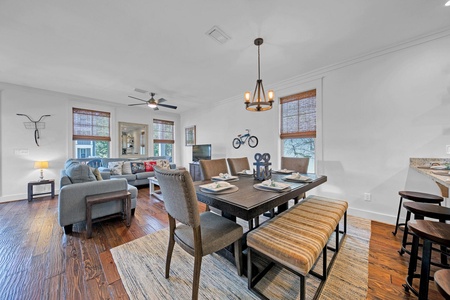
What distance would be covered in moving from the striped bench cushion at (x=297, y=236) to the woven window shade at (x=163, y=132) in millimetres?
5690

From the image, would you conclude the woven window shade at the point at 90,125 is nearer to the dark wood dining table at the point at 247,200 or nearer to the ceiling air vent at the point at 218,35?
the ceiling air vent at the point at 218,35

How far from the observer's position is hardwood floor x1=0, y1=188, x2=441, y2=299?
54.5 inches

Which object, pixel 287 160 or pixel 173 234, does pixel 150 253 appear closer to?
pixel 173 234

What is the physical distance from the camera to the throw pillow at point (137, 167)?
4.91m

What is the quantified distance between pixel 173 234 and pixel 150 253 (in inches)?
26.4

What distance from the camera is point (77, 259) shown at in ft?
5.82

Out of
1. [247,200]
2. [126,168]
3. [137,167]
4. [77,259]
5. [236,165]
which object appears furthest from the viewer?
[137,167]

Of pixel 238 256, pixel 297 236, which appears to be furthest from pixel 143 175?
pixel 297 236

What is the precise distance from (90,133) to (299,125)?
563cm

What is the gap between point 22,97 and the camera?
12.5 ft

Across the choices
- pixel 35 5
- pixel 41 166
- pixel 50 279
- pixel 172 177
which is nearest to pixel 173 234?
pixel 172 177

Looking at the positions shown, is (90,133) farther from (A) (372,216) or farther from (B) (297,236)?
(A) (372,216)

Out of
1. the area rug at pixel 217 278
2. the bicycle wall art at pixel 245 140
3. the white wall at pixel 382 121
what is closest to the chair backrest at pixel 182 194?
the area rug at pixel 217 278

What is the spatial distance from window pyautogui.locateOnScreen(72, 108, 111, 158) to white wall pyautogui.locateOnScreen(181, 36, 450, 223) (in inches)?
215
